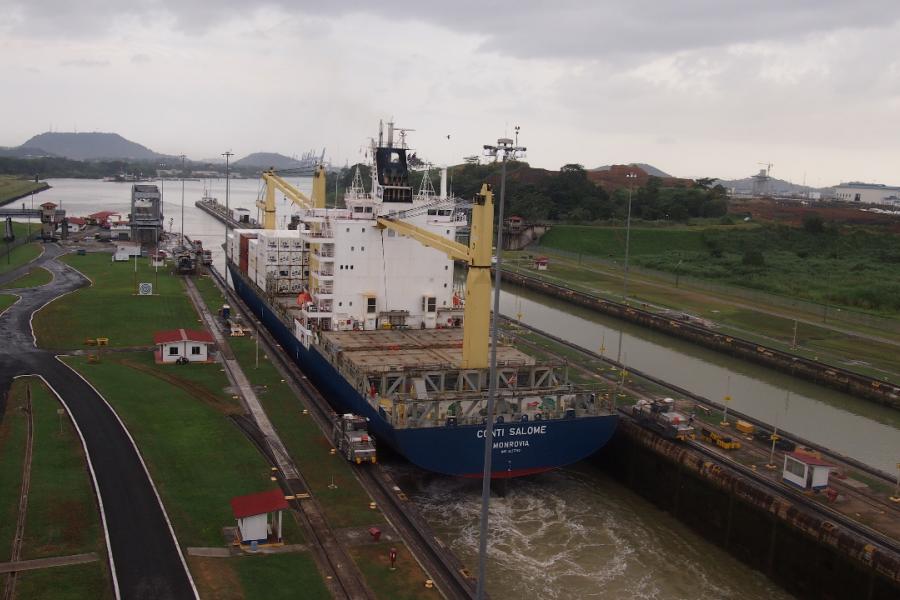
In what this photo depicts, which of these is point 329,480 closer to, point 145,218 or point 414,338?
point 414,338

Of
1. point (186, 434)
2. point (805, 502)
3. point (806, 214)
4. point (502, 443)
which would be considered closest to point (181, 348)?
point (186, 434)

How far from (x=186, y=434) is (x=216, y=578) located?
10.2m

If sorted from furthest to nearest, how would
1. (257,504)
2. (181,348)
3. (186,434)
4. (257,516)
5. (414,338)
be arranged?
(181,348), (414,338), (186,434), (257,504), (257,516)

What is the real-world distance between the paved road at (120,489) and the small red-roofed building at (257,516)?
162 cm

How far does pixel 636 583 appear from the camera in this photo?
70.4 feet

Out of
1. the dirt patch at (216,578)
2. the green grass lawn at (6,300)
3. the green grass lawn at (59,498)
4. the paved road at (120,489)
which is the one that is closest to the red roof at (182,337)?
the paved road at (120,489)

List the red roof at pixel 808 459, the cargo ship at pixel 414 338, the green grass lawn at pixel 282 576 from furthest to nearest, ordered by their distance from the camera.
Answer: the cargo ship at pixel 414 338 < the red roof at pixel 808 459 < the green grass lawn at pixel 282 576

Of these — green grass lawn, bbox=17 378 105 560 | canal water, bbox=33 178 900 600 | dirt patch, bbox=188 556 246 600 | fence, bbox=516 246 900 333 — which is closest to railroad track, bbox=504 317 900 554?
canal water, bbox=33 178 900 600

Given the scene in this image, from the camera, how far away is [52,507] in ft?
67.2

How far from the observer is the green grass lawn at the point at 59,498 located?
1858cm

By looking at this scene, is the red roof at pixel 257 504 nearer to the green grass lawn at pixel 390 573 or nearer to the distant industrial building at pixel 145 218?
the green grass lawn at pixel 390 573

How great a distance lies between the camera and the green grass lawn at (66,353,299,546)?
20.7m

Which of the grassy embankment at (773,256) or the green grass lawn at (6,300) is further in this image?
the grassy embankment at (773,256)

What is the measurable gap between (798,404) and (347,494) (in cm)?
2484
